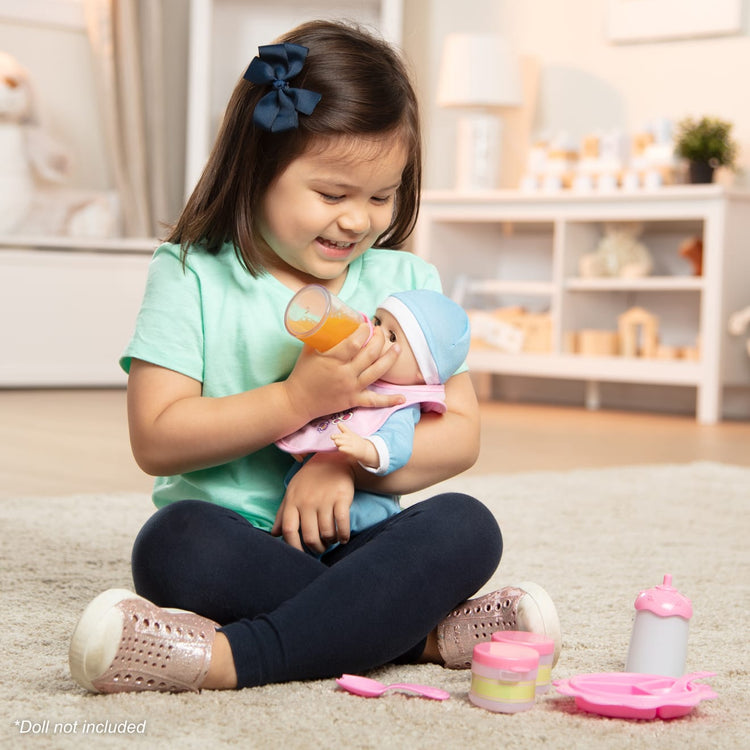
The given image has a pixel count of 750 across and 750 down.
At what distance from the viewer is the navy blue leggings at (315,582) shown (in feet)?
2.70

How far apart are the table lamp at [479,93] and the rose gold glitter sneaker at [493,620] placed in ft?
9.91

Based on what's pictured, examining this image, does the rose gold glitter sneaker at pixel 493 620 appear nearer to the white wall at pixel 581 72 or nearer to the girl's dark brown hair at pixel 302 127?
the girl's dark brown hair at pixel 302 127

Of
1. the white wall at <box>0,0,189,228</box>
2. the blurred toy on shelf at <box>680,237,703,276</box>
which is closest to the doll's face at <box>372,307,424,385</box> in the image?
the blurred toy on shelf at <box>680,237,703,276</box>

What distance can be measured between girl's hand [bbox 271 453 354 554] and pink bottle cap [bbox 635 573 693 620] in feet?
0.76

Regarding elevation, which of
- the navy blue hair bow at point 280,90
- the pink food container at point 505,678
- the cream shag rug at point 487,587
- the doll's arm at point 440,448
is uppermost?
the navy blue hair bow at point 280,90

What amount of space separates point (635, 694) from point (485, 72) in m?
3.16

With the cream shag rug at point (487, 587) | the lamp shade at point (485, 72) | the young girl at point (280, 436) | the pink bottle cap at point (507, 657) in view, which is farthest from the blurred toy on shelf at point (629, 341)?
the pink bottle cap at point (507, 657)

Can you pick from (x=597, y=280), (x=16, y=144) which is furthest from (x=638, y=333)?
(x=16, y=144)

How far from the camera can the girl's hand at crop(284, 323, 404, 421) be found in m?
0.88

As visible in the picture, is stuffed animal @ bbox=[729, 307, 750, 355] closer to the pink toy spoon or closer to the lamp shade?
the lamp shade

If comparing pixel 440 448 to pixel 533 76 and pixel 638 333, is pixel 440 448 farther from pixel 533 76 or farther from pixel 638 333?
pixel 533 76

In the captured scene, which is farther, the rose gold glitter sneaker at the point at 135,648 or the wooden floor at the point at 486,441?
the wooden floor at the point at 486,441

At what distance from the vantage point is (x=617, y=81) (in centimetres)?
381

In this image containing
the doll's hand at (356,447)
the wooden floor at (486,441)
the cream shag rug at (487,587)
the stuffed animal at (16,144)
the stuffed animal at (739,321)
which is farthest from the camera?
the stuffed animal at (16,144)
